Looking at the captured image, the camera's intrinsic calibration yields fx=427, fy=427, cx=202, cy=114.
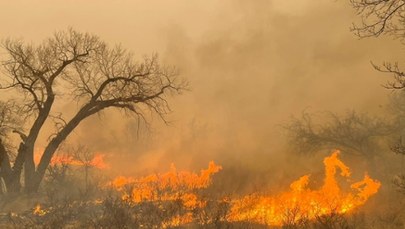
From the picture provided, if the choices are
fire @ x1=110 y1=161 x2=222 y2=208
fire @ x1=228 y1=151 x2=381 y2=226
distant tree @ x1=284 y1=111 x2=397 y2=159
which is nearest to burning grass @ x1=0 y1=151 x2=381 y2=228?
fire @ x1=228 y1=151 x2=381 y2=226

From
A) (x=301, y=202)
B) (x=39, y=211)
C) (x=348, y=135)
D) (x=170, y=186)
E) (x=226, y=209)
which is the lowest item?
(x=39, y=211)

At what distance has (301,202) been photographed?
16.8 metres

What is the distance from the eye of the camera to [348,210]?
1634 cm

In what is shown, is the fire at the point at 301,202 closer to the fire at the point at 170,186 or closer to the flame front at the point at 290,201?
the flame front at the point at 290,201

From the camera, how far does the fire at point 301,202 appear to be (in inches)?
602

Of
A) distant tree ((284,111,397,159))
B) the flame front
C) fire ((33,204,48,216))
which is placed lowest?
fire ((33,204,48,216))

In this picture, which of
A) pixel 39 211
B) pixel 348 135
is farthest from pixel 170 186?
pixel 348 135

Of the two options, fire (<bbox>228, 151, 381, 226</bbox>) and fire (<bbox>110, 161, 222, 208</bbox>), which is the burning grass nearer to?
fire (<bbox>228, 151, 381, 226</bbox>)

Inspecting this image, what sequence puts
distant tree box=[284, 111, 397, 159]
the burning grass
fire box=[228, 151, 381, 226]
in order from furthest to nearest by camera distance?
distant tree box=[284, 111, 397, 159]
fire box=[228, 151, 381, 226]
the burning grass

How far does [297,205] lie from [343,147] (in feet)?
27.8

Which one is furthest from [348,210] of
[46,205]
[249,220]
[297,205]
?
[46,205]

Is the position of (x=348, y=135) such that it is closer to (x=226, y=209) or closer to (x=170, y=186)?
(x=170, y=186)

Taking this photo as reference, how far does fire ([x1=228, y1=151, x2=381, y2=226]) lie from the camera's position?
602 inches

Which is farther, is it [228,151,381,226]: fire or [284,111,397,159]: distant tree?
[284,111,397,159]: distant tree
